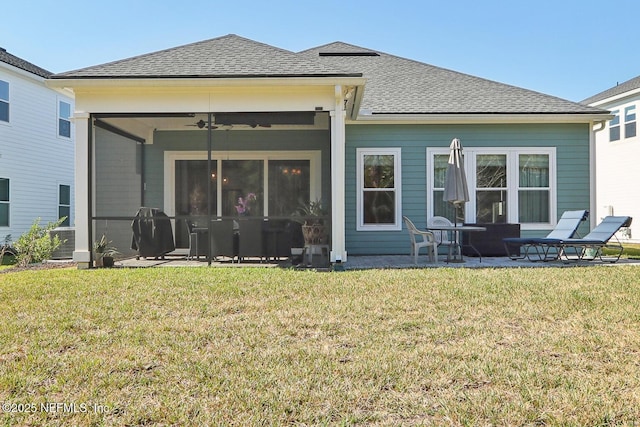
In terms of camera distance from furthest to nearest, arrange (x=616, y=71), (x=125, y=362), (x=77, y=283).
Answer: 1. (x=616, y=71)
2. (x=77, y=283)
3. (x=125, y=362)

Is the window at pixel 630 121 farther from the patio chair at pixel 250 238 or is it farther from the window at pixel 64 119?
the window at pixel 64 119

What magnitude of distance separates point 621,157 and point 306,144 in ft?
49.2

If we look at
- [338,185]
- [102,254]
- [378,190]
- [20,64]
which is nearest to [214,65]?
[338,185]

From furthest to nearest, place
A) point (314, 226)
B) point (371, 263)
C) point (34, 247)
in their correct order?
point (34, 247) → point (371, 263) → point (314, 226)

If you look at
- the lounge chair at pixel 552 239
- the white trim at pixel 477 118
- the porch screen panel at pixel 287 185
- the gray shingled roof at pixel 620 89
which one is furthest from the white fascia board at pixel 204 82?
the gray shingled roof at pixel 620 89

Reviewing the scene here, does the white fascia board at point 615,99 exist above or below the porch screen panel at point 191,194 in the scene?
above

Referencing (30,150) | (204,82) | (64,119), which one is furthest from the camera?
(64,119)

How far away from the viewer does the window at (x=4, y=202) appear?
13523 millimetres

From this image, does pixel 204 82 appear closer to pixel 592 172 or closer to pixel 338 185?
pixel 338 185

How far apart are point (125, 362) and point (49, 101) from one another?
15.0 metres

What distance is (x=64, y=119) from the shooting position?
15961mm

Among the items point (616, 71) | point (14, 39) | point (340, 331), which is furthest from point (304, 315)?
point (616, 71)

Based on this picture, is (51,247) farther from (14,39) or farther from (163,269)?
(14,39)

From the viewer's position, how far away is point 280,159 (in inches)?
369
